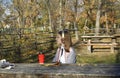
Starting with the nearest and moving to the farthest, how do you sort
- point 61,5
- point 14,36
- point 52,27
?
1. point 14,36
2. point 61,5
3. point 52,27

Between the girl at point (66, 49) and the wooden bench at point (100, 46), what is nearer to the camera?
the girl at point (66, 49)

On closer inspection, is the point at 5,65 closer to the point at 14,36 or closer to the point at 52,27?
the point at 14,36

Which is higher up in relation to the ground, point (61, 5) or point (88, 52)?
point (61, 5)

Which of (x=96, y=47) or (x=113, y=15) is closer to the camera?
(x=96, y=47)

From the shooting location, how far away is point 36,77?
3.56 meters

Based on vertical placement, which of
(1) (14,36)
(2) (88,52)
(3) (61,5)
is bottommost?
(2) (88,52)

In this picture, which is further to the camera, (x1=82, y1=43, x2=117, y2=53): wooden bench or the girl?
(x1=82, y1=43, x2=117, y2=53): wooden bench

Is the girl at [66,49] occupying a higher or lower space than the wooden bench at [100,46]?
higher

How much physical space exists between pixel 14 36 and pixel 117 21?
168ft

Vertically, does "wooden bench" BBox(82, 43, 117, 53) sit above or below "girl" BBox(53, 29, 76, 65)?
below

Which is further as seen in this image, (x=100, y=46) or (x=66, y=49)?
(x=100, y=46)

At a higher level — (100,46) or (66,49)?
(66,49)

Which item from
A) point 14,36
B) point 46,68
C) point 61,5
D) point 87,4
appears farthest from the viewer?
point 87,4

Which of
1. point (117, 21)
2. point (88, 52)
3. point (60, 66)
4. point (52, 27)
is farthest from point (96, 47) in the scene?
point (117, 21)
